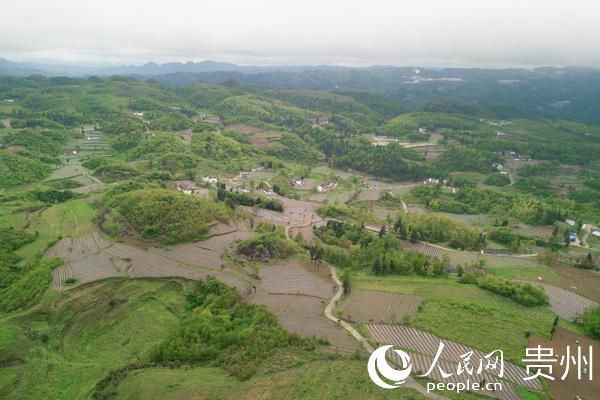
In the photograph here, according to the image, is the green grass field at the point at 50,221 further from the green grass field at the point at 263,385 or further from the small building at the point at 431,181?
Answer: the small building at the point at 431,181

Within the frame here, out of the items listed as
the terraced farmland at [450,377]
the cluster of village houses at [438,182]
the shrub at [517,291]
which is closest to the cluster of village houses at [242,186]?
the cluster of village houses at [438,182]

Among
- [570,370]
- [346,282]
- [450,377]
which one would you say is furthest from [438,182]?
[450,377]

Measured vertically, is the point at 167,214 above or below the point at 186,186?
above

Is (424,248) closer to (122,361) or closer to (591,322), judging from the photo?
(591,322)

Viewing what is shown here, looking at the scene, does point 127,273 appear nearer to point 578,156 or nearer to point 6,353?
point 6,353

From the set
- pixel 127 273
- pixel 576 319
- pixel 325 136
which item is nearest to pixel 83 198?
pixel 127 273
